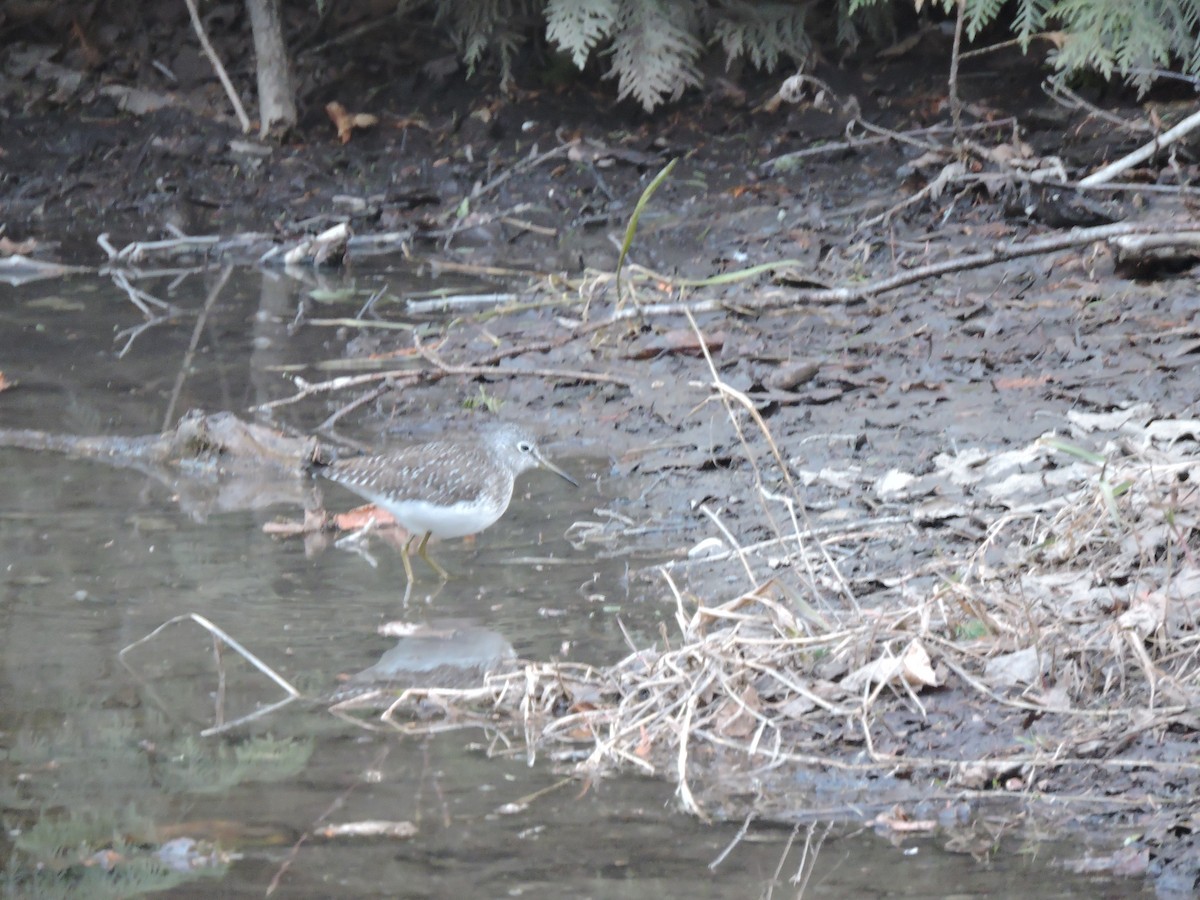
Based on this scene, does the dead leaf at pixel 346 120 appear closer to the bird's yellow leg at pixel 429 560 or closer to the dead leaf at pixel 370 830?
the bird's yellow leg at pixel 429 560

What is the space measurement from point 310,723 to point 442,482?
1.88m

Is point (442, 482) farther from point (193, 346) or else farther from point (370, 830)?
point (193, 346)

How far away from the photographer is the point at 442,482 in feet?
20.9

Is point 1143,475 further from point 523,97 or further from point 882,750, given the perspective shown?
point 523,97

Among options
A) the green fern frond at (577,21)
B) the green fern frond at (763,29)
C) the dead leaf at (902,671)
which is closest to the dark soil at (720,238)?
the dead leaf at (902,671)

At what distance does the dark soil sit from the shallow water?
333 mm

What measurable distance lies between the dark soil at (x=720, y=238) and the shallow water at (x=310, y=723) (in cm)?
33

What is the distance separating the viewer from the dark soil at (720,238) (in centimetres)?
671

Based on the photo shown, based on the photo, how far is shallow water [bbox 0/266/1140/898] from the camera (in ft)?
12.0

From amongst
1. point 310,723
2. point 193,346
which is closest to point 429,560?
point 310,723

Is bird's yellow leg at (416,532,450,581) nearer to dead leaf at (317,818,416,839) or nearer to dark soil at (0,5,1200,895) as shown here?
dark soil at (0,5,1200,895)

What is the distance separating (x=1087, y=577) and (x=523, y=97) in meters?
11.9

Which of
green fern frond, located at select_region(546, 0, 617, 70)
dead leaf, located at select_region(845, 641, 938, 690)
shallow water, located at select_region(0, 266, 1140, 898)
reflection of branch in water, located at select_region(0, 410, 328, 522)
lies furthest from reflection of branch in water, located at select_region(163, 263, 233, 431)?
dead leaf, located at select_region(845, 641, 938, 690)

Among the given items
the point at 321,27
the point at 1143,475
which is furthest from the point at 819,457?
the point at 321,27
